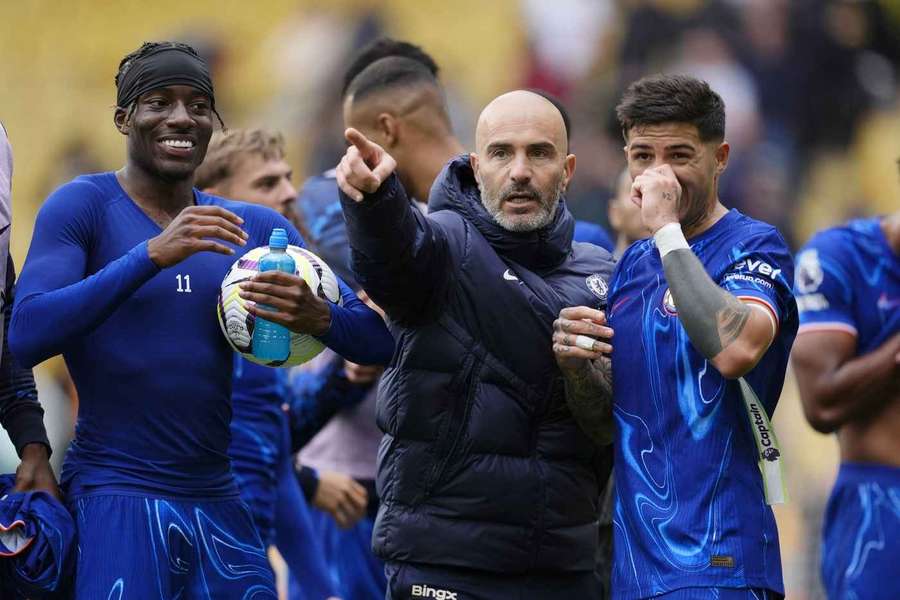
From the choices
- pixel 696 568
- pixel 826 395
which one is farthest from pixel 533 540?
pixel 826 395

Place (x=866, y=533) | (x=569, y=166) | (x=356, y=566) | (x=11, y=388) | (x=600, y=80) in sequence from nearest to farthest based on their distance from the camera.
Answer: (x=11, y=388) < (x=569, y=166) < (x=866, y=533) < (x=356, y=566) < (x=600, y=80)

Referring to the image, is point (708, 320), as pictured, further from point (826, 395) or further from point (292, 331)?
point (826, 395)

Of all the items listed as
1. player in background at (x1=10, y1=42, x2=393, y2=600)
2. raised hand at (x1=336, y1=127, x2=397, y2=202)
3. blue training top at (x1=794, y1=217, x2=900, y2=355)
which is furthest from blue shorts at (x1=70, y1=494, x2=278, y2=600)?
blue training top at (x1=794, y1=217, x2=900, y2=355)

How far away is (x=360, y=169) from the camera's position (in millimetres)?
4543

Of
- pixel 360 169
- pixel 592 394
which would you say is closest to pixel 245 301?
pixel 360 169

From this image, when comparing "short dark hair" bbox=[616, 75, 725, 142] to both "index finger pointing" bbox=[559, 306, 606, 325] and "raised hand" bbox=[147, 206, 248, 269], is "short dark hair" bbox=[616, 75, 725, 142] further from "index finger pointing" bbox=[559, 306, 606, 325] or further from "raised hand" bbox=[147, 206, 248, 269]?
"raised hand" bbox=[147, 206, 248, 269]

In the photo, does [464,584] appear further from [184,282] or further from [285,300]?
[184,282]

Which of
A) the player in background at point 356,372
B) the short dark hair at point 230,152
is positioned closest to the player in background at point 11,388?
the short dark hair at point 230,152

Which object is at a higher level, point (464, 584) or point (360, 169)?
point (360, 169)

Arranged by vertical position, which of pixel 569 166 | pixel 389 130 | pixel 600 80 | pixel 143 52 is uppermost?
pixel 600 80

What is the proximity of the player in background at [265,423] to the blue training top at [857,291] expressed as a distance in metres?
2.31

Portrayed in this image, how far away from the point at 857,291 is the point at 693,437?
2281mm

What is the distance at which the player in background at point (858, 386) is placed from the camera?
20.8ft

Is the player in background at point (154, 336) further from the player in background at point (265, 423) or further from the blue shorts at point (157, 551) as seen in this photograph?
the player in background at point (265, 423)
